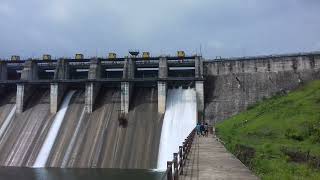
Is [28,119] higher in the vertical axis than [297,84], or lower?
lower

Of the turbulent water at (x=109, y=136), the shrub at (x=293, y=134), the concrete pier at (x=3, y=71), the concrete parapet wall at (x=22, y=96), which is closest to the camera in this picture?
the shrub at (x=293, y=134)

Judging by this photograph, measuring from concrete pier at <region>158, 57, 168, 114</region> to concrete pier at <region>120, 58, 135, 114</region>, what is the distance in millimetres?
3935

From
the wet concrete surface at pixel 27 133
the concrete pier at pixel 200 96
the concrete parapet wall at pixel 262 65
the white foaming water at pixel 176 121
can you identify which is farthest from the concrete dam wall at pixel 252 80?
the wet concrete surface at pixel 27 133

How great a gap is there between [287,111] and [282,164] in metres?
18.4

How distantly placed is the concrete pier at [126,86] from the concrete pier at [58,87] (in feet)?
28.8

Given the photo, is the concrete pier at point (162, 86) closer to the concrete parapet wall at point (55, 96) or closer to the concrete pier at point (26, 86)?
the concrete parapet wall at point (55, 96)

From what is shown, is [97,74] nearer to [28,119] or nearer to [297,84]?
[28,119]

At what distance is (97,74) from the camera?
54500mm

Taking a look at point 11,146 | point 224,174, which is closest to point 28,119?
point 11,146

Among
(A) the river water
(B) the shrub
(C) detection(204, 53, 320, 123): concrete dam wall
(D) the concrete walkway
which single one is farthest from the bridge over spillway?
(D) the concrete walkway

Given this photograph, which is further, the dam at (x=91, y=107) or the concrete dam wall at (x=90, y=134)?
the dam at (x=91, y=107)

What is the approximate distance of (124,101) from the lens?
51.2 meters

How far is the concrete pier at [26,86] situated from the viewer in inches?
2138

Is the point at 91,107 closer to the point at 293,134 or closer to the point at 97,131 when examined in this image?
the point at 97,131
